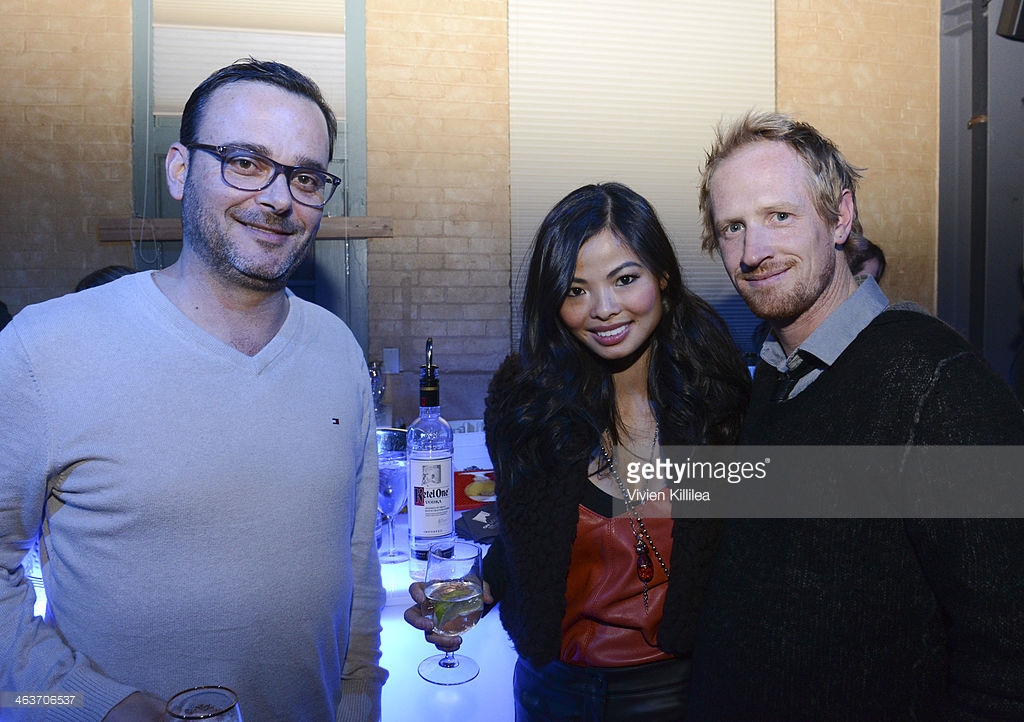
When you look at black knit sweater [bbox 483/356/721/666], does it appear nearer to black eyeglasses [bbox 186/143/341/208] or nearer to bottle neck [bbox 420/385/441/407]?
bottle neck [bbox 420/385/441/407]

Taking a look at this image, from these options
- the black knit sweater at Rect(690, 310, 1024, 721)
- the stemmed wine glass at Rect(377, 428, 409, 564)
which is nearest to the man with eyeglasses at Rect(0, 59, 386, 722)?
the stemmed wine glass at Rect(377, 428, 409, 564)

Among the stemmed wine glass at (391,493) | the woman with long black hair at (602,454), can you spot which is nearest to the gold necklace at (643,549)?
the woman with long black hair at (602,454)

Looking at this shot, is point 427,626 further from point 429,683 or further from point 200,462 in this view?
point 200,462

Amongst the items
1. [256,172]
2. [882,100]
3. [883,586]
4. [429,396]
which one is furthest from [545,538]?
[882,100]

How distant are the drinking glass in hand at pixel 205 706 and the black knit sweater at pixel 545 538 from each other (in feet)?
2.24

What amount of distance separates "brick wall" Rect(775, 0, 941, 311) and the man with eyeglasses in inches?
193

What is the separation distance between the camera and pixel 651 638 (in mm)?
1343

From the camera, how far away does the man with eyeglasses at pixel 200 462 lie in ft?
3.51

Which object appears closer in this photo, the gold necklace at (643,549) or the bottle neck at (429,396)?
the gold necklace at (643,549)

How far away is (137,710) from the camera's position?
102cm

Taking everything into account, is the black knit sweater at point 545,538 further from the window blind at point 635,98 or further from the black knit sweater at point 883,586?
the window blind at point 635,98

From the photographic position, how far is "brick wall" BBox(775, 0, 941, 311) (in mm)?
5164

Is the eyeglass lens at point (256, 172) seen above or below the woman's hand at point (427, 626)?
above

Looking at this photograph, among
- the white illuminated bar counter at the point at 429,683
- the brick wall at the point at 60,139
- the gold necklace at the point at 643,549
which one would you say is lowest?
the white illuminated bar counter at the point at 429,683
